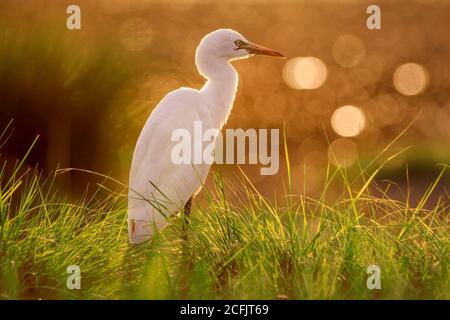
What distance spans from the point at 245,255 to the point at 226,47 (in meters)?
1.57

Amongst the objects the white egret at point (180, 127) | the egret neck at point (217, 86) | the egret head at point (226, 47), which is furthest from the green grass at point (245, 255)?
the egret head at point (226, 47)

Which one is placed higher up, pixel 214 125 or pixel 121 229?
pixel 214 125

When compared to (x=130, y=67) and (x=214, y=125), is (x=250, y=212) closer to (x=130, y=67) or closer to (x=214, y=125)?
(x=214, y=125)

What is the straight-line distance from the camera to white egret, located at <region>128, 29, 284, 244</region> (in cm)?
338

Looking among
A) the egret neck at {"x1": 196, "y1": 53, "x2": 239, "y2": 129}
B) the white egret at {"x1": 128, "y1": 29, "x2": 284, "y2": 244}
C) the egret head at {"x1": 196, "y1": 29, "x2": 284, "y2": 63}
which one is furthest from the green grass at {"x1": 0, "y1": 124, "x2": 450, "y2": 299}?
the egret head at {"x1": 196, "y1": 29, "x2": 284, "y2": 63}

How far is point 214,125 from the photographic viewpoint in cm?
393

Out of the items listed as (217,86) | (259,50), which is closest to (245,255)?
(217,86)

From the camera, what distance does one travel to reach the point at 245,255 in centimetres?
266

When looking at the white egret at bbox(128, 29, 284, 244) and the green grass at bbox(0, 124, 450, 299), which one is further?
the white egret at bbox(128, 29, 284, 244)

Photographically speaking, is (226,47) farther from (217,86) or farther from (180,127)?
(180,127)

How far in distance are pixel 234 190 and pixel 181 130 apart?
71 centimetres

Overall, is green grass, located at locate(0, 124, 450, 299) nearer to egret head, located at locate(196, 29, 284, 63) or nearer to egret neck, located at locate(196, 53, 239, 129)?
A: egret neck, located at locate(196, 53, 239, 129)

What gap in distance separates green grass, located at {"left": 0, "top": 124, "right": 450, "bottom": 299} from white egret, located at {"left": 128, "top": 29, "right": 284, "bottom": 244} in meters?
0.32
